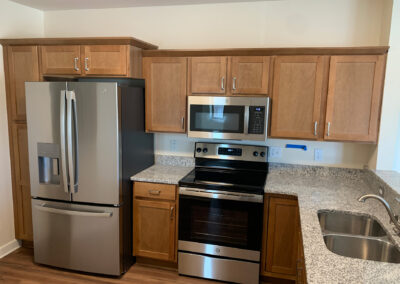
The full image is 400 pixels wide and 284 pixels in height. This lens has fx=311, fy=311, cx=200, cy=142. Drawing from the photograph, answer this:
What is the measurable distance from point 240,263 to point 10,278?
2.03m

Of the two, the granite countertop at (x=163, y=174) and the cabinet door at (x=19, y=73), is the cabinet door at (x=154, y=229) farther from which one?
the cabinet door at (x=19, y=73)

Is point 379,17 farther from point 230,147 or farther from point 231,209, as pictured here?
point 231,209

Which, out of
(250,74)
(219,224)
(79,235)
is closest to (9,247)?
(79,235)

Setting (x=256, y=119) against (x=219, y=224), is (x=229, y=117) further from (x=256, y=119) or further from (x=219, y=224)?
(x=219, y=224)

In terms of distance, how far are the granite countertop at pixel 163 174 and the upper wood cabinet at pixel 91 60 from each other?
2.97 feet

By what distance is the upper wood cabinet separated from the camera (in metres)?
2.71

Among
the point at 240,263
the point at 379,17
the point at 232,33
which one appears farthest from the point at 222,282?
the point at 379,17

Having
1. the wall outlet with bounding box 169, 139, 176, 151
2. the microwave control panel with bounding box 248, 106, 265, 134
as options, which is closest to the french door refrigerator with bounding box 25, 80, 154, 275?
the wall outlet with bounding box 169, 139, 176, 151

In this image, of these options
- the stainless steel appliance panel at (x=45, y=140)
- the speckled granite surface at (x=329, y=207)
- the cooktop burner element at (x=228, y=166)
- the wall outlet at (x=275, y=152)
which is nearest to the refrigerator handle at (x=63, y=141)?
the stainless steel appliance panel at (x=45, y=140)

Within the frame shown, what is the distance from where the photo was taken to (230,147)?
3.03 metres

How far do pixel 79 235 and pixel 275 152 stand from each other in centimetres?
196

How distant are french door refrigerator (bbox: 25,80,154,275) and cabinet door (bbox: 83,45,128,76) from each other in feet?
0.78

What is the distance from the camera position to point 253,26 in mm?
2953

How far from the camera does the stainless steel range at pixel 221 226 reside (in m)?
2.54
